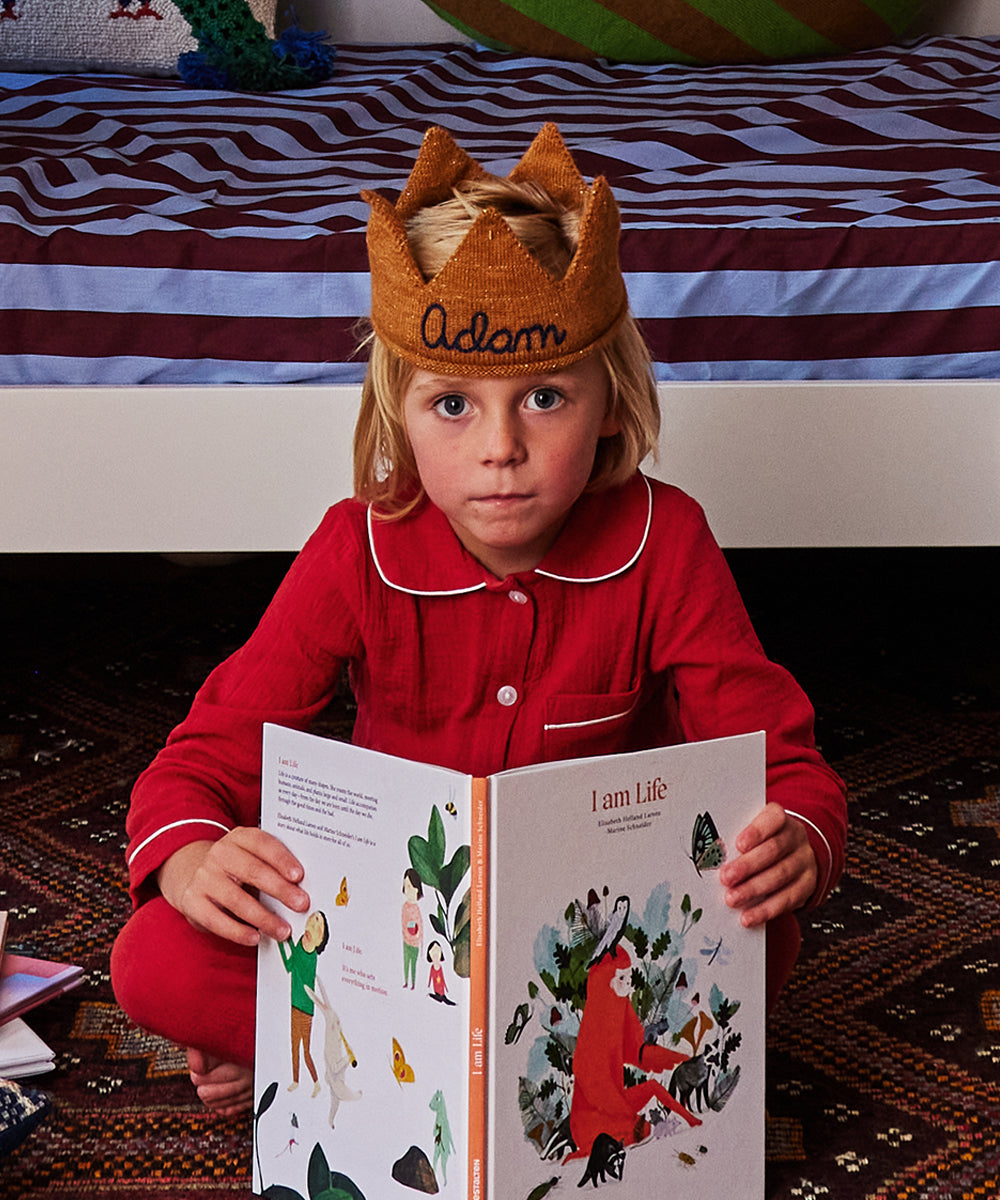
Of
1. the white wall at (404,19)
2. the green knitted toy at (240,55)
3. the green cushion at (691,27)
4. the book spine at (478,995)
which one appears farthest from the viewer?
the white wall at (404,19)

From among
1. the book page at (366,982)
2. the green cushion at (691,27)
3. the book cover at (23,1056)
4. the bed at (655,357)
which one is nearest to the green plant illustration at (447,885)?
the book page at (366,982)

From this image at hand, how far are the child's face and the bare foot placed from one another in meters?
0.37

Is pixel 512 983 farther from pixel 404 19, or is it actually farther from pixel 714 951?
pixel 404 19

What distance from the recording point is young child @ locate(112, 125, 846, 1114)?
2.58ft

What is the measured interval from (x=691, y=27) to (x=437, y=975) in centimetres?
194

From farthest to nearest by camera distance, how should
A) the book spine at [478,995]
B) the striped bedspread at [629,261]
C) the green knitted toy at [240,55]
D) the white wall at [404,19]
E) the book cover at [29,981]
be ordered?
the white wall at [404,19] → the green knitted toy at [240,55] → the striped bedspread at [629,261] → the book cover at [29,981] → the book spine at [478,995]

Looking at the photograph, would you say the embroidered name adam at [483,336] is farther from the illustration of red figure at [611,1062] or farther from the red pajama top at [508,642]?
the illustration of red figure at [611,1062]

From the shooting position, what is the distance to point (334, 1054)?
743mm

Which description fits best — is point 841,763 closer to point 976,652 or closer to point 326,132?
point 976,652

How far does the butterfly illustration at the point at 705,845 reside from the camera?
0.73 metres

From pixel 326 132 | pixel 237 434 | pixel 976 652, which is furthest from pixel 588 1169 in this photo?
pixel 326 132

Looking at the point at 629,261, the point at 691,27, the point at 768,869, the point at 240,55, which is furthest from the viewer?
the point at 691,27

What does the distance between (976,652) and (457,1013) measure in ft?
3.98

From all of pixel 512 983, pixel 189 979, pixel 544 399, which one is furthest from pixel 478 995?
pixel 544 399
